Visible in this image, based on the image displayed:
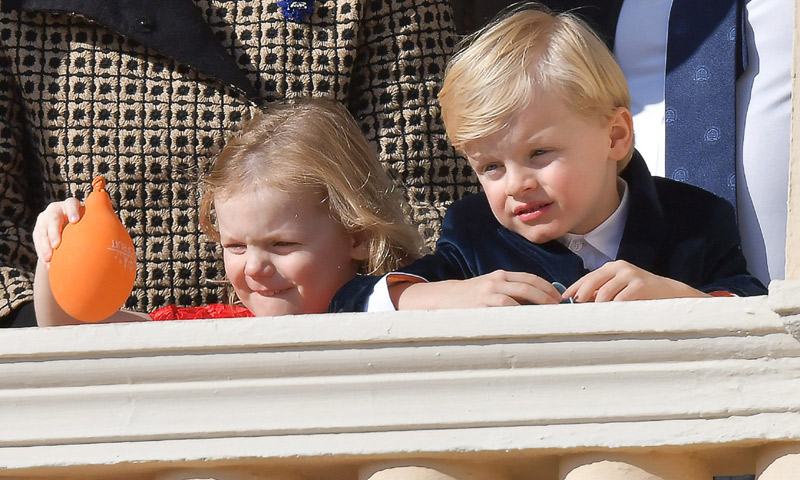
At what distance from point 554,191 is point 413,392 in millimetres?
577

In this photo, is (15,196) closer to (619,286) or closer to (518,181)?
(518,181)

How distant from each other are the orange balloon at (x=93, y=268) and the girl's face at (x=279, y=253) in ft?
1.11

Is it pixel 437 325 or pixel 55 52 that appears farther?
pixel 55 52

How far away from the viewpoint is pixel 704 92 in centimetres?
185

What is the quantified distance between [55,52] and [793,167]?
4.65 ft

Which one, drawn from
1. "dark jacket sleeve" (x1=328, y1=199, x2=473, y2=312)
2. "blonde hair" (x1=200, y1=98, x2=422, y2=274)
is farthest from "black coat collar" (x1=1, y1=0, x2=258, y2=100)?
"dark jacket sleeve" (x1=328, y1=199, x2=473, y2=312)

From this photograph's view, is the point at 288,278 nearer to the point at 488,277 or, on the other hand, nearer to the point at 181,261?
the point at 181,261

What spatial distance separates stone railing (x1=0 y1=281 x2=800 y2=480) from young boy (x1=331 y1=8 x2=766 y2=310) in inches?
16.9

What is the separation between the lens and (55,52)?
2031 millimetres

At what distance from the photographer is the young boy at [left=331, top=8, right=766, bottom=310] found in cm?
153

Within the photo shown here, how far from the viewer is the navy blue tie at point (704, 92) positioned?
5.98 feet

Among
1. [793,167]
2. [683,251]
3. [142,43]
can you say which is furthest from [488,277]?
[142,43]

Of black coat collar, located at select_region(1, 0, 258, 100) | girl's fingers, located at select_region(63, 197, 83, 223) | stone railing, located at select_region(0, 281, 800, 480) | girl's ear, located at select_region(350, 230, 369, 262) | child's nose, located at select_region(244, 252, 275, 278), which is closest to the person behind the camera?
stone railing, located at select_region(0, 281, 800, 480)

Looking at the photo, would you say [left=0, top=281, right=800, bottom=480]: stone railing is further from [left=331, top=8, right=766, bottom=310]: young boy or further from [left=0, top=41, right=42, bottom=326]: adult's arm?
[left=0, top=41, right=42, bottom=326]: adult's arm
